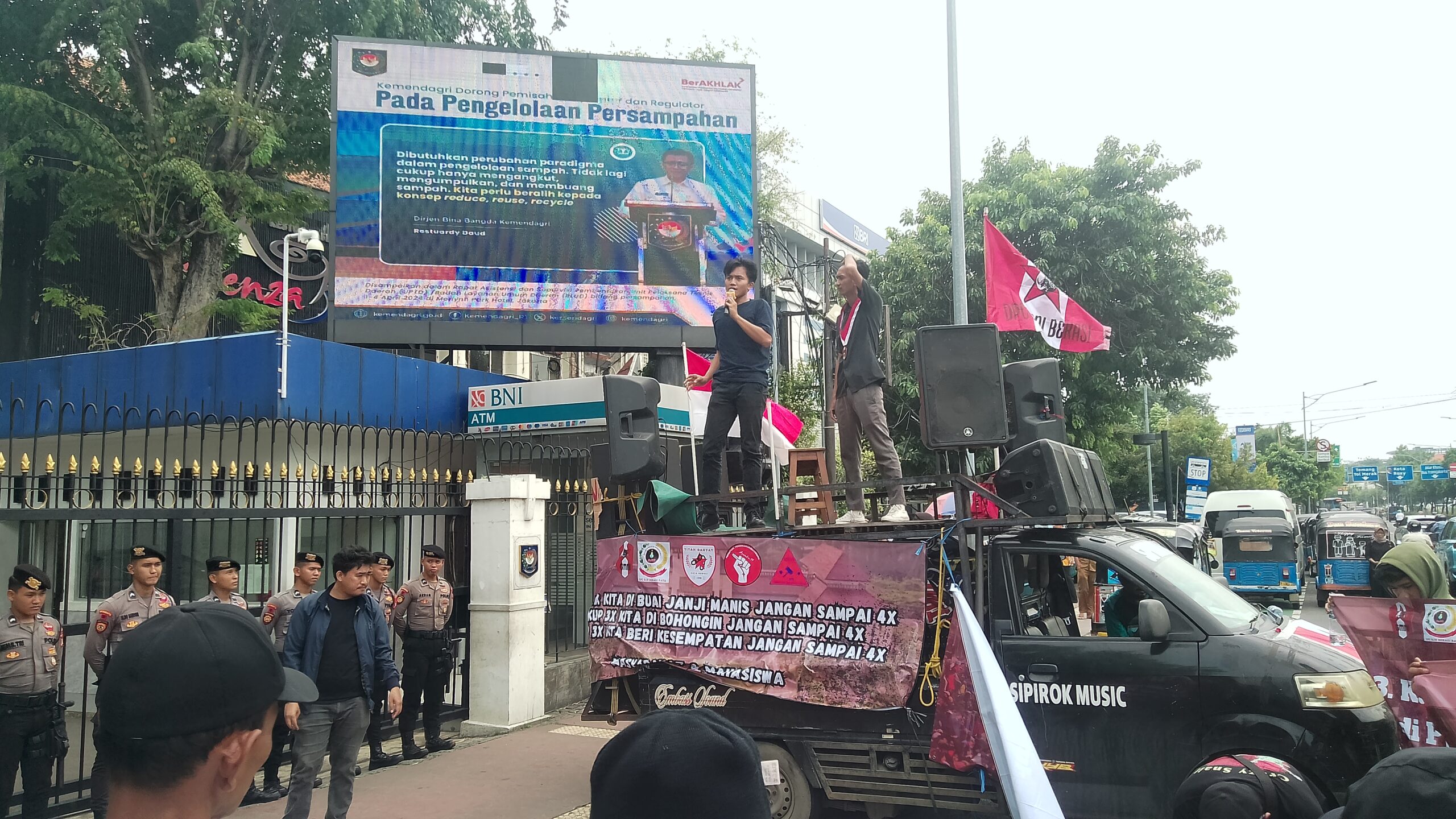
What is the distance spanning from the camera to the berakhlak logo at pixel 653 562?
6309mm

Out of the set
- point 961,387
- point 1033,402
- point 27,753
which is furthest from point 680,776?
point 27,753

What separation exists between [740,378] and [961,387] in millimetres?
1984

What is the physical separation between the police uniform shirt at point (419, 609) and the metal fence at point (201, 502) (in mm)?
578

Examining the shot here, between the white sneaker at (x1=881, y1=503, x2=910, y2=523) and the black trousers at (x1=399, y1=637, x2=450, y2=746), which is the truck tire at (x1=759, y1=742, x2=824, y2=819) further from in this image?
the black trousers at (x1=399, y1=637, x2=450, y2=746)

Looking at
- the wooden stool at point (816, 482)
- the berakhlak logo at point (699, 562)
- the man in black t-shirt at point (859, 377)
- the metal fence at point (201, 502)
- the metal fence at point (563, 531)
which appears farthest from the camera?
the metal fence at point (563, 531)

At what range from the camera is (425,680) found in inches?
351

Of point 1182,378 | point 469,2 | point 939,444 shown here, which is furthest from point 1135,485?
point 939,444

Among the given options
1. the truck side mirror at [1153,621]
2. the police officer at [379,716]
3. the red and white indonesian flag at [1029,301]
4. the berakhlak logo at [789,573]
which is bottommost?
the police officer at [379,716]

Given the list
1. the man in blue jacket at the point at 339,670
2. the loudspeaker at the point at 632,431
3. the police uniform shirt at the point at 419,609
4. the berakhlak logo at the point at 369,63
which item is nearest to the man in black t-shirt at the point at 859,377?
the loudspeaker at the point at 632,431

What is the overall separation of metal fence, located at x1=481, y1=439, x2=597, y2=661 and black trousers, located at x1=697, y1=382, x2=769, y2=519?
2383 mm

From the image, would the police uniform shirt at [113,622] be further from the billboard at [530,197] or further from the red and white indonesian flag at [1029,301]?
the red and white indonesian flag at [1029,301]

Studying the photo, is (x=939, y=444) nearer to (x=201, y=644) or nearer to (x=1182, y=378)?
(x=201, y=644)

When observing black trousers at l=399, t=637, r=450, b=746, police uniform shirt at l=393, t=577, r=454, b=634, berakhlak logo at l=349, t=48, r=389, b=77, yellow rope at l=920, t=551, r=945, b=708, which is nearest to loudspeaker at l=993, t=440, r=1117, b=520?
yellow rope at l=920, t=551, r=945, b=708

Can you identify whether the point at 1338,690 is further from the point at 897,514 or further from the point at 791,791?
the point at 791,791
